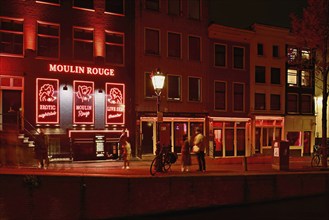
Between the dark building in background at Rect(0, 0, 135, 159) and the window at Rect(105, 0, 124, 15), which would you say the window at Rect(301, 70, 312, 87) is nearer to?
the dark building in background at Rect(0, 0, 135, 159)

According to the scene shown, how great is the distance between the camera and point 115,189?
1305cm

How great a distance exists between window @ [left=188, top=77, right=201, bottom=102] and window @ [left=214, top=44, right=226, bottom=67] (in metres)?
2.66

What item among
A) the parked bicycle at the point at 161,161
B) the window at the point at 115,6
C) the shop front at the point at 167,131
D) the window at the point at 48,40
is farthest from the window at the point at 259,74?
the parked bicycle at the point at 161,161

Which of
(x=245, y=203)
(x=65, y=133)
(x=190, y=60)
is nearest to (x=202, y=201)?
(x=245, y=203)

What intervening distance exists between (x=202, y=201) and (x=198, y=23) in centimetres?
2183

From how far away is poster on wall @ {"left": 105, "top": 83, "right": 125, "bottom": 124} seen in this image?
94.6 feet

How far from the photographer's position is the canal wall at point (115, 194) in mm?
12273

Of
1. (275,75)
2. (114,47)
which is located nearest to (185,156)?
(114,47)

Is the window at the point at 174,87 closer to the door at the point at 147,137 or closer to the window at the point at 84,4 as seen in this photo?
the door at the point at 147,137

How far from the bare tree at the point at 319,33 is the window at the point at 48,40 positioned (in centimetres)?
1451

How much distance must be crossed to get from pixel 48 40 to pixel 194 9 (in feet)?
39.8

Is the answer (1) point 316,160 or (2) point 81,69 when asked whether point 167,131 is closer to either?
(2) point 81,69

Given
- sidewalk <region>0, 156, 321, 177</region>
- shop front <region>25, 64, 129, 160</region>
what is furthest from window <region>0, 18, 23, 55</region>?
sidewalk <region>0, 156, 321, 177</region>

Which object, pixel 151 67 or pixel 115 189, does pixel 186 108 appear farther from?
pixel 115 189
